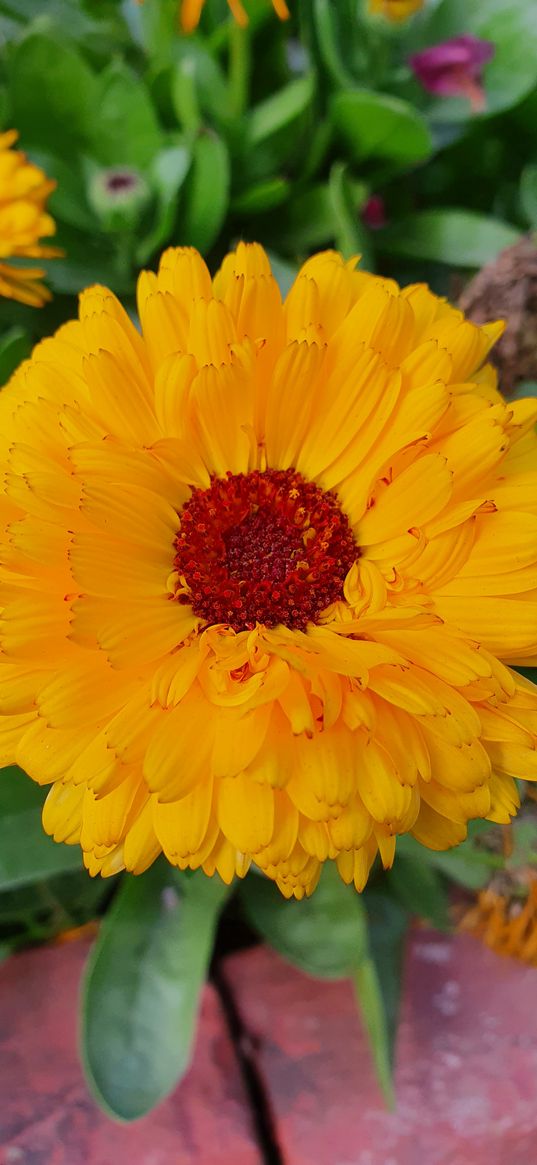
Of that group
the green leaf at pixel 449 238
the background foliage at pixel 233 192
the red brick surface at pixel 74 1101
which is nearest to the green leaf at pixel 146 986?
the background foliage at pixel 233 192

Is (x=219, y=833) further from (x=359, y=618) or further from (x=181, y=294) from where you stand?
(x=181, y=294)

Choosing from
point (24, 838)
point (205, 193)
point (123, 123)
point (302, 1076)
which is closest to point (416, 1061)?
point (302, 1076)

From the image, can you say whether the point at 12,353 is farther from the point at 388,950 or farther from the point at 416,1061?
the point at 416,1061

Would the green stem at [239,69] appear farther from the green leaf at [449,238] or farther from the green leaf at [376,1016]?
the green leaf at [376,1016]

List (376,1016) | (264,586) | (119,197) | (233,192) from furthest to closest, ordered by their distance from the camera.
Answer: (233,192) < (119,197) < (376,1016) < (264,586)

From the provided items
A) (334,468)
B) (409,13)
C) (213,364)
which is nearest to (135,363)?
(213,364)

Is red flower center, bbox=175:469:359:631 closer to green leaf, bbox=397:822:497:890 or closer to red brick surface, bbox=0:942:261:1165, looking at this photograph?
green leaf, bbox=397:822:497:890

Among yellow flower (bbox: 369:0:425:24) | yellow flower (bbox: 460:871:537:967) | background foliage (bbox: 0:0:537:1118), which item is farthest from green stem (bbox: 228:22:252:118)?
yellow flower (bbox: 460:871:537:967)
